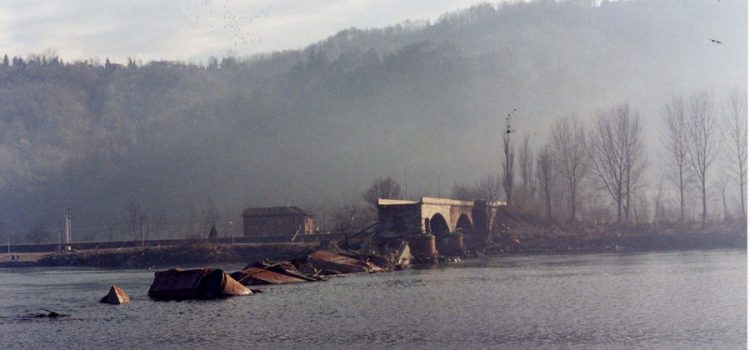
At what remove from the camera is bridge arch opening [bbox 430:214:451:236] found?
113481mm

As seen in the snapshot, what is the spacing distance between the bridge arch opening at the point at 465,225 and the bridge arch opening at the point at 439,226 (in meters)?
10.4

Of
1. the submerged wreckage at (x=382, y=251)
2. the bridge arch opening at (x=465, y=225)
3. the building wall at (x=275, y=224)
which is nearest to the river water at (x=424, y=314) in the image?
the submerged wreckage at (x=382, y=251)

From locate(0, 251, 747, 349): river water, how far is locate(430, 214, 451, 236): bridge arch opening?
134ft

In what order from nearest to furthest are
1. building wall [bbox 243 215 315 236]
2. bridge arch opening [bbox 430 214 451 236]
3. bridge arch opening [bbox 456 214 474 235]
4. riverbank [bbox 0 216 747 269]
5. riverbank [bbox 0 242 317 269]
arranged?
bridge arch opening [bbox 430 214 451 236], riverbank [bbox 0 216 747 269], riverbank [bbox 0 242 317 269], bridge arch opening [bbox 456 214 474 235], building wall [bbox 243 215 315 236]

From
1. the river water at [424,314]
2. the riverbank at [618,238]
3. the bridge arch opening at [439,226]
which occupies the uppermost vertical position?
the bridge arch opening at [439,226]

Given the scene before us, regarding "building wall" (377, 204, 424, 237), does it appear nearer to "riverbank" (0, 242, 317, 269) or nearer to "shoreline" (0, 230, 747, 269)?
"shoreline" (0, 230, 747, 269)

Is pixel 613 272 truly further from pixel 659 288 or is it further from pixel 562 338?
pixel 562 338

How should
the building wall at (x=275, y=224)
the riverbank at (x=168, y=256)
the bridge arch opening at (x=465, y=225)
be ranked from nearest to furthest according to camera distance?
the riverbank at (x=168, y=256), the bridge arch opening at (x=465, y=225), the building wall at (x=275, y=224)

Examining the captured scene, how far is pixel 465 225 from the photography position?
12625 cm

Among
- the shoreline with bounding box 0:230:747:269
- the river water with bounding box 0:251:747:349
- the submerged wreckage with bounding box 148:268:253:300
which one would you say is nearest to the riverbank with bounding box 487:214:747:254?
the shoreline with bounding box 0:230:747:269

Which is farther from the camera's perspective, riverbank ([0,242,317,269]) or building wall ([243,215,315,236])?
building wall ([243,215,315,236])

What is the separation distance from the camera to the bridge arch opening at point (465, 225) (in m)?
125

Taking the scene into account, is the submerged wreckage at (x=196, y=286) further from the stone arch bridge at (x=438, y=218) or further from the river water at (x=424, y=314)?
the stone arch bridge at (x=438, y=218)

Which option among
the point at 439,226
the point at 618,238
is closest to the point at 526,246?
the point at 618,238
